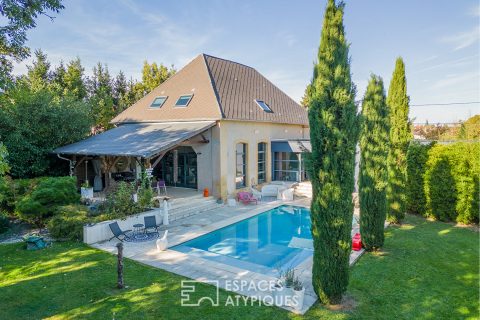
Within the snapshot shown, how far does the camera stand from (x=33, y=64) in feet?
103

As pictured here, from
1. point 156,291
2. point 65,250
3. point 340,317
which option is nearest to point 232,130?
point 65,250

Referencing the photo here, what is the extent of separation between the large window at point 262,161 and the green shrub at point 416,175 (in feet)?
33.5

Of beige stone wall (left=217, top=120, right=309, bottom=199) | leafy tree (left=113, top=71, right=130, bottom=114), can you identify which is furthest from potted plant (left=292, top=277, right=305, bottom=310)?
leafy tree (left=113, top=71, right=130, bottom=114)

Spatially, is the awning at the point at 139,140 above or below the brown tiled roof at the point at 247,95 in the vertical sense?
below

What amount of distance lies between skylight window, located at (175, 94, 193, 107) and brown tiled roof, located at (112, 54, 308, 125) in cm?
42

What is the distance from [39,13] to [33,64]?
26.6m

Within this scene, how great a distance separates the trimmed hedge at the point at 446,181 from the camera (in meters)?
13.8

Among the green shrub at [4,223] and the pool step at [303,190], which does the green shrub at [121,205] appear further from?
the pool step at [303,190]

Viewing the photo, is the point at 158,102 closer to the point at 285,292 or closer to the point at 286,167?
the point at 286,167

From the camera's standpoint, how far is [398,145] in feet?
48.2

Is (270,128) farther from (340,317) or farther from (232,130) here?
(340,317)

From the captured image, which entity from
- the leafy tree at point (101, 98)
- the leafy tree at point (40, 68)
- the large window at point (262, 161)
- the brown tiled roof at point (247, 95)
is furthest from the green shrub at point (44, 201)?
the leafy tree at point (40, 68)

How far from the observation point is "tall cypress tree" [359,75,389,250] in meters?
10.6

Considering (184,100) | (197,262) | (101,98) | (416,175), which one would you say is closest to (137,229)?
(197,262)
